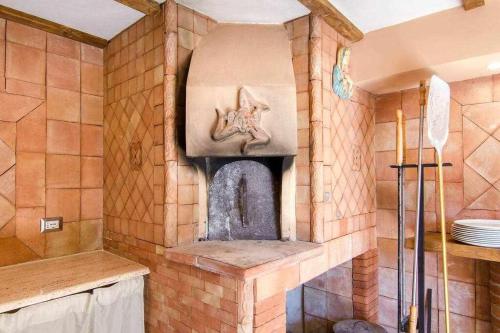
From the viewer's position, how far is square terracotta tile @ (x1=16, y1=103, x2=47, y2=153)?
5.76 ft

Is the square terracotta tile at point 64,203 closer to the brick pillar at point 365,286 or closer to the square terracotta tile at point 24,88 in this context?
the square terracotta tile at point 24,88

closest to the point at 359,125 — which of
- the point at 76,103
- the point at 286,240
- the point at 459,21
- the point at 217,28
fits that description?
the point at 459,21

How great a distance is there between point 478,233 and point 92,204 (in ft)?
7.43

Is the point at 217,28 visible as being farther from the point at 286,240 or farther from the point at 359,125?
the point at 286,240

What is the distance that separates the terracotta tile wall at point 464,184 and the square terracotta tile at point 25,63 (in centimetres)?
232

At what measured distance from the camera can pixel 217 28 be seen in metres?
1.74

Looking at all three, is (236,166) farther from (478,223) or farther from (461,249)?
(478,223)

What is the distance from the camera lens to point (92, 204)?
2041mm

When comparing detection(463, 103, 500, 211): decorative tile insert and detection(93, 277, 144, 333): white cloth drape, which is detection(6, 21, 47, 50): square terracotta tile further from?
detection(463, 103, 500, 211): decorative tile insert

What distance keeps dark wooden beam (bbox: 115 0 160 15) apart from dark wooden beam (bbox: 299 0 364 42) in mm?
750

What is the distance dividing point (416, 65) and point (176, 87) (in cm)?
136

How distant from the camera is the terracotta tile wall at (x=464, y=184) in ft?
6.07

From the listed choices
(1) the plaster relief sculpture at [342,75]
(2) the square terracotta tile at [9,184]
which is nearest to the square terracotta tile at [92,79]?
(2) the square terracotta tile at [9,184]

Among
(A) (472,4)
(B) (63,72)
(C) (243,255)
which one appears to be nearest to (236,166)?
(C) (243,255)
